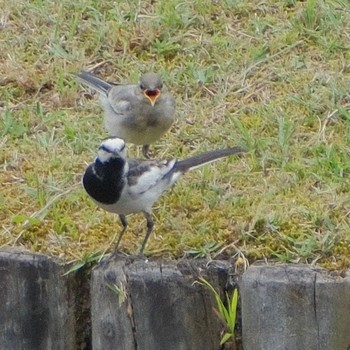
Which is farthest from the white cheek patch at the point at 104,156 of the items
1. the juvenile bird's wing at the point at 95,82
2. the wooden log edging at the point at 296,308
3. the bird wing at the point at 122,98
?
the juvenile bird's wing at the point at 95,82

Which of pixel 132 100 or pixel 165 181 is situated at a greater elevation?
pixel 165 181

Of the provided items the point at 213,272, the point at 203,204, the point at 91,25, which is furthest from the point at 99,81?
the point at 213,272

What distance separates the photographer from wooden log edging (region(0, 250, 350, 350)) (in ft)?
14.1

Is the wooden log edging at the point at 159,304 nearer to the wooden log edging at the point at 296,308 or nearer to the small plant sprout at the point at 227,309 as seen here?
the small plant sprout at the point at 227,309

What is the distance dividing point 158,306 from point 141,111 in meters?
1.87

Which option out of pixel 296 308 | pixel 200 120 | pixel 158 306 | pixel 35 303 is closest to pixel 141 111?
pixel 200 120

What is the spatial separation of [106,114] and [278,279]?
2071 millimetres

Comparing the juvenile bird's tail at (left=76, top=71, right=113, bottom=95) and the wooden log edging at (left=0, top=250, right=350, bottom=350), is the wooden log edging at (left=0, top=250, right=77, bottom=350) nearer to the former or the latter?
the wooden log edging at (left=0, top=250, right=350, bottom=350)

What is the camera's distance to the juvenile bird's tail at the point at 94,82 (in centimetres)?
625

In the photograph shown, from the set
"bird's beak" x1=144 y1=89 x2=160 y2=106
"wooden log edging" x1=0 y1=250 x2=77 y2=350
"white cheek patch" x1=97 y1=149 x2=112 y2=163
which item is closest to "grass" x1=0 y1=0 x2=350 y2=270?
"wooden log edging" x1=0 y1=250 x2=77 y2=350

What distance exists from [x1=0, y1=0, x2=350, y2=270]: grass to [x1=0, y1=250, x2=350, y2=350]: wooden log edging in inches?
5.6

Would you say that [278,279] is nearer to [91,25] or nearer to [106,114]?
[106,114]

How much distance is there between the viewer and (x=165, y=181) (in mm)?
4906

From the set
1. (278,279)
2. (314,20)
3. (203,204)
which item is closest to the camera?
(278,279)
